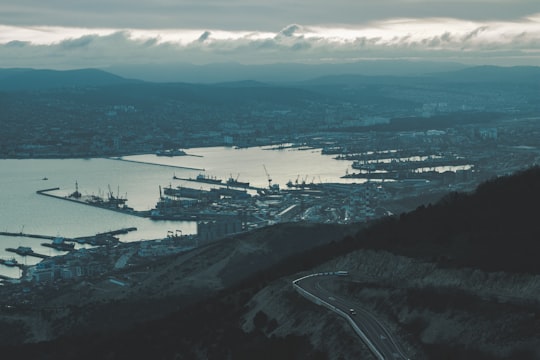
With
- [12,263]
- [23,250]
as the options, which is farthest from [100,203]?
[12,263]

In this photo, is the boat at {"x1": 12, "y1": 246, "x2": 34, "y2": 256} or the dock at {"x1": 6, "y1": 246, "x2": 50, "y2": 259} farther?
the boat at {"x1": 12, "y1": 246, "x2": 34, "y2": 256}

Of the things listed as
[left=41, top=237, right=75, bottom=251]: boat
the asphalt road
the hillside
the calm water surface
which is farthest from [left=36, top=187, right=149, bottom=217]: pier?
the asphalt road

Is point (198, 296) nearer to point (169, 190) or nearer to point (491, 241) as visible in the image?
point (491, 241)

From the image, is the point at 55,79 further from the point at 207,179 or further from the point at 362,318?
the point at 362,318

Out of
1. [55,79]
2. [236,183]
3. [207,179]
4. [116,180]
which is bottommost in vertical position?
[116,180]

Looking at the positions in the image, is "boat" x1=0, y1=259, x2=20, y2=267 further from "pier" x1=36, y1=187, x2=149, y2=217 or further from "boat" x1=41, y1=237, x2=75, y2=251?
"pier" x1=36, y1=187, x2=149, y2=217

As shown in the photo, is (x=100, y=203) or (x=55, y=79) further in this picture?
(x=55, y=79)

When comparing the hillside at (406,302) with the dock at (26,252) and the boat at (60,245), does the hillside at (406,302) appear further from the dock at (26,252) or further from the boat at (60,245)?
the boat at (60,245)
